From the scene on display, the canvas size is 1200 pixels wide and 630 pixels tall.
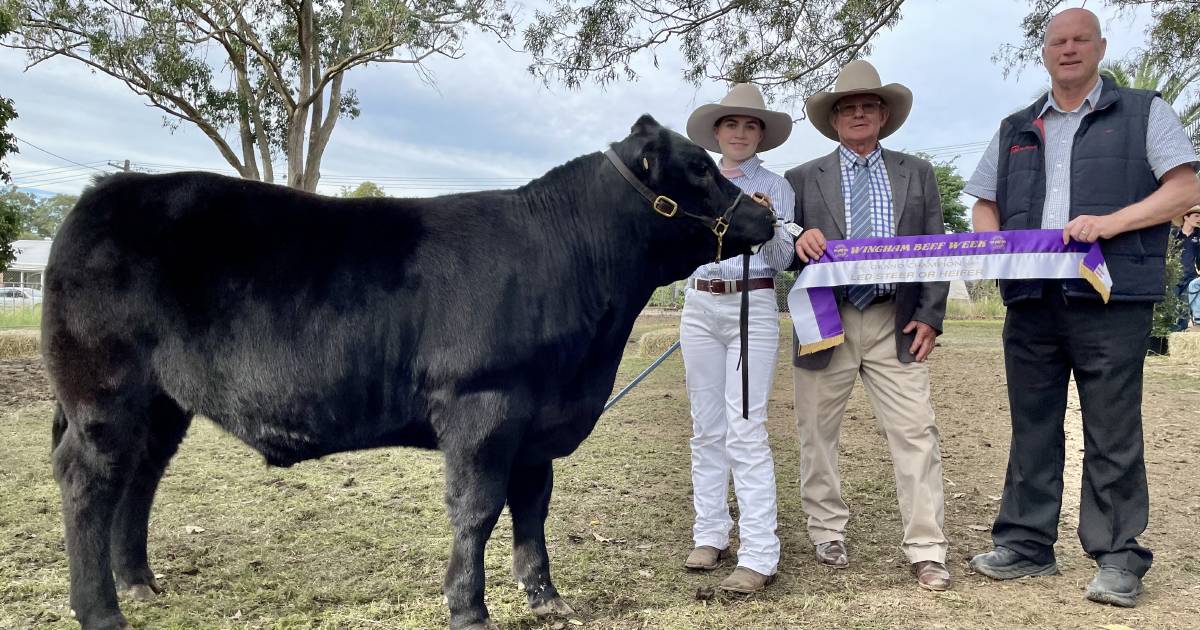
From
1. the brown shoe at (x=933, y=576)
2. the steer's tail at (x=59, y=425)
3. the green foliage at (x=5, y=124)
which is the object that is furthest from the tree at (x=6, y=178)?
the brown shoe at (x=933, y=576)

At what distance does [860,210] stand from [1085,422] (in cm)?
151

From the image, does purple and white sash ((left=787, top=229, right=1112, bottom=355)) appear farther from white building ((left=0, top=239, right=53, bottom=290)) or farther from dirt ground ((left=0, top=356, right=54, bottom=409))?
white building ((left=0, top=239, right=53, bottom=290))

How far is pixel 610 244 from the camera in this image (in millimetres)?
3572

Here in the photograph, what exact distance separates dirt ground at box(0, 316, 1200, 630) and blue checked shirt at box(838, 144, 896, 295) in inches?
62.7

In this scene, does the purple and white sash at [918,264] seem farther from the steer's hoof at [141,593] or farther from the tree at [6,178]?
the tree at [6,178]

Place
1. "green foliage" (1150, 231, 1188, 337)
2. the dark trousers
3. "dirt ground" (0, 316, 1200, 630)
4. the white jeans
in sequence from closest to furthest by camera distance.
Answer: "dirt ground" (0, 316, 1200, 630) < the dark trousers < the white jeans < "green foliage" (1150, 231, 1188, 337)

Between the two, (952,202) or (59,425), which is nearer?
(59,425)

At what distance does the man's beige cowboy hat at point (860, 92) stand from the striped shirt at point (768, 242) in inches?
18.6

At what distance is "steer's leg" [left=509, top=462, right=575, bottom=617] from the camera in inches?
141

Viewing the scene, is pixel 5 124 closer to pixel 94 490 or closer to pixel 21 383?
pixel 21 383

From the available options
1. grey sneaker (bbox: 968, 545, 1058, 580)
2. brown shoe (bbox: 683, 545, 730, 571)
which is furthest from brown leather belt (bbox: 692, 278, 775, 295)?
grey sneaker (bbox: 968, 545, 1058, 580)

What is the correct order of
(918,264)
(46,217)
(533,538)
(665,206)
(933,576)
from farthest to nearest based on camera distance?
(46,217) → (918,264) → (933,576) → (533,538) → (665,206)

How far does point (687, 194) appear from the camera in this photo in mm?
3523

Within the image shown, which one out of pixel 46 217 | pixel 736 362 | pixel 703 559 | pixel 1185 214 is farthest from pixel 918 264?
pixel 46 217
